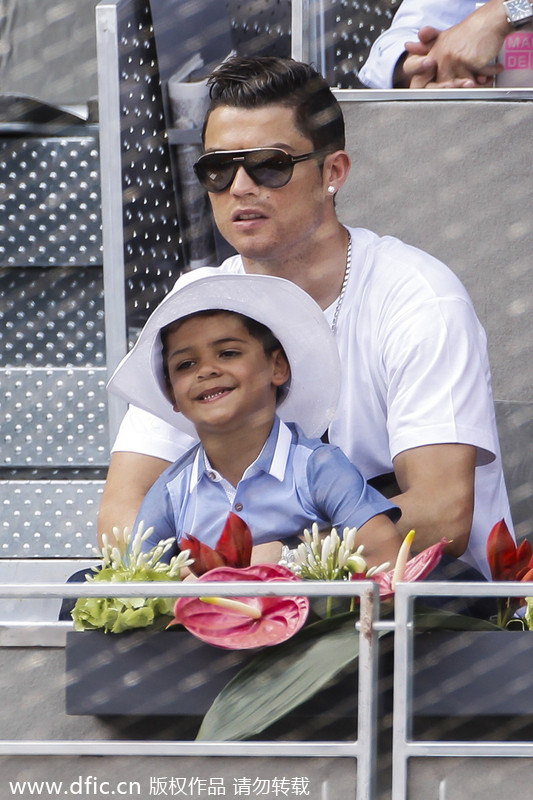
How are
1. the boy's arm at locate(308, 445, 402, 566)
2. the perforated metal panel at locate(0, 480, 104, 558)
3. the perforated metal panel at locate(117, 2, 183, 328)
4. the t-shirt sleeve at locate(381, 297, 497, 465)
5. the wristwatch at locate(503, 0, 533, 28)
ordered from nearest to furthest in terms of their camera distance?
the boy's arm at locate(308, 445, 402, 566) → the t-shirt sleeve at locate(381, 297, 497, 465) → the wristwatch at locate(503, 0, 533, 28) → the perforated metal panel at locate(117, 2, 183, 328) → the perforated metal panel at locate(0, 480, 104, 558)

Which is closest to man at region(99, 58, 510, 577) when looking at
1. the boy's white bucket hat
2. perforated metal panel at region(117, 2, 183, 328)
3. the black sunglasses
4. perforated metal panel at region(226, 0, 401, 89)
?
the black sunglasses

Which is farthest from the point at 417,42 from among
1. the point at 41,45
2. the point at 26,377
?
the point at 41,45

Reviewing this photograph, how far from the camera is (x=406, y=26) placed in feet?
7.80

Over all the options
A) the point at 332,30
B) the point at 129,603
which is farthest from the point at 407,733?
the point at 332,30

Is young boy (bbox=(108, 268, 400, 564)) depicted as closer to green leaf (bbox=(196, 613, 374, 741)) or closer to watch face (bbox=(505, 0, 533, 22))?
green leaf (bbox=(196, 613, 374, 741))

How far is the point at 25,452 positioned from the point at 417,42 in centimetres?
151

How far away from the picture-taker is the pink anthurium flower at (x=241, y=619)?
1.06 metres

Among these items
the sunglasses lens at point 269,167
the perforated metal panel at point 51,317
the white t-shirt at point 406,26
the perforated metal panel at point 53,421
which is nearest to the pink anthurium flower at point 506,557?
the sunglasses lens at point 269,167

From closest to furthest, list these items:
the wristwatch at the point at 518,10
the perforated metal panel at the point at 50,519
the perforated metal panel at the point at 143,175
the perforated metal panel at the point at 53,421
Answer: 1. the wristwatch at the point at 518,10
2. the perforated metal panel at the point at 143,175
3. the perforated metal panel at the point at 50,519
4. the perforated metal panel at the point at 53,421

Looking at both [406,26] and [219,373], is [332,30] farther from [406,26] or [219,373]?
[219,373]

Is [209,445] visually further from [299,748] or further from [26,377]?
[26,377]

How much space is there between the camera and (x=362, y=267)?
183 centimetres

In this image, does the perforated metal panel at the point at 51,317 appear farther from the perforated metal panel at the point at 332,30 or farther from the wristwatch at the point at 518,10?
the wristwatch at the point at 518,10

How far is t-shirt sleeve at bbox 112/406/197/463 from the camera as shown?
1773 mm
